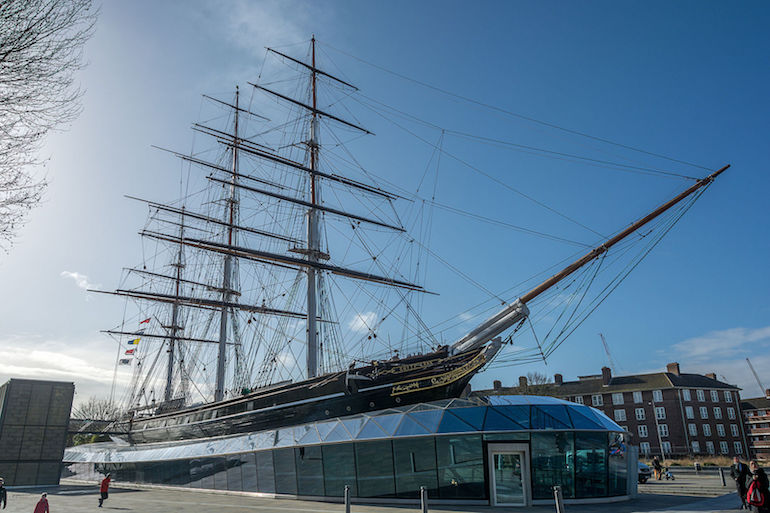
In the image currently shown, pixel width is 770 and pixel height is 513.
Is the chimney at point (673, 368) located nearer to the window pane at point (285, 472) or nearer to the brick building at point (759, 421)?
the brick building at point (759, 421)

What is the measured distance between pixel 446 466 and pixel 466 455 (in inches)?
33.8

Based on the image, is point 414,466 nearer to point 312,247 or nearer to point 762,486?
point 762,486

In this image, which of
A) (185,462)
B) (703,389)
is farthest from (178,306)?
(703,389)

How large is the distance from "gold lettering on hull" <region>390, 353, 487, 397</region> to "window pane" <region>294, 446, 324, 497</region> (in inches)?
179

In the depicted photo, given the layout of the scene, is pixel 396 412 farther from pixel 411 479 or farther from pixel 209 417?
pixel 209 417

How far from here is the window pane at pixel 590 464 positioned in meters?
17.7

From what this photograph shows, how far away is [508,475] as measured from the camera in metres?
17.3

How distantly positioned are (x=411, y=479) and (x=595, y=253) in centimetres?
1228

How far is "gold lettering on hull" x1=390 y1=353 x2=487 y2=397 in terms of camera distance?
21.7 metres

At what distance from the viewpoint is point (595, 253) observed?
21.7 metres

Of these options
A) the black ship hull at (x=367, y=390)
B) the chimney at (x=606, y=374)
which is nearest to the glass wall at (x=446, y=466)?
the black ship hull at (x=367, y=390)

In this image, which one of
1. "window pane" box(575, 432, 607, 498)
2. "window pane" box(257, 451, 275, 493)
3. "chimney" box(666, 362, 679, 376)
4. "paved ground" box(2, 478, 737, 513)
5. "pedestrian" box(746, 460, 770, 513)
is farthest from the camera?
"chimney" box(666, 362, 679, 376)

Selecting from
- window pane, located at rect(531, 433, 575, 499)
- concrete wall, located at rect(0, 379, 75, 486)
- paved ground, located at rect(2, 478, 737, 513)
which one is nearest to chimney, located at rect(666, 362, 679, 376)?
paved ground, located at rect(2, 478, 737, 513)

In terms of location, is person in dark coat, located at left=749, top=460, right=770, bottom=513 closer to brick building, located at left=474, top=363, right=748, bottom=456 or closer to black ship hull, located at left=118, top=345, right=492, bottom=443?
black ship hull, located at left=118, top=345, right=492, bottom=443
